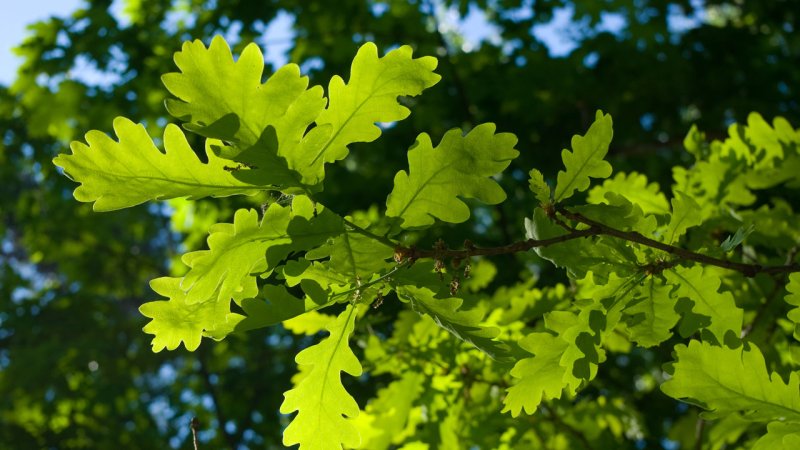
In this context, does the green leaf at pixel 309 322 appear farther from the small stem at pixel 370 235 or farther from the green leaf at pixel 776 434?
the green leaf at pixel 776 434

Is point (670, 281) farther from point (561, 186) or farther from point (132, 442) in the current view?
point (132, 442)

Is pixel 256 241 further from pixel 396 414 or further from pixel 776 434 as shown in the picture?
pixel 396 414

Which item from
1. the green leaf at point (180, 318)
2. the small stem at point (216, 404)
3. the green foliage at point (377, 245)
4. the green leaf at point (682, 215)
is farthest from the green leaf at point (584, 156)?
the small stem at point (216, 404)

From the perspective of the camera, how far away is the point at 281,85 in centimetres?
130

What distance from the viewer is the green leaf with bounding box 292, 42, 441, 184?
1344 millimetres

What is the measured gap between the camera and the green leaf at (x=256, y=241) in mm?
1295

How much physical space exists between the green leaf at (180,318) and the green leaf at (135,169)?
18 cm

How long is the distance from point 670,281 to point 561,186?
33 centimetres

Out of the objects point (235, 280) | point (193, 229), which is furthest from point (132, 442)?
point (235, 280)

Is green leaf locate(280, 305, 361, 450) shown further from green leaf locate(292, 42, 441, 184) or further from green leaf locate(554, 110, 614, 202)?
green leaf locate(554, 110, 614, 202)

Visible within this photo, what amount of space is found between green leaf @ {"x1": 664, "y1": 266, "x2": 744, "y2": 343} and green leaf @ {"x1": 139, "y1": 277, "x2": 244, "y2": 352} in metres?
0.83

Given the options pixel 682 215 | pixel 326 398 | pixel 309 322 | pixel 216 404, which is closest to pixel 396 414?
pixel 309 322

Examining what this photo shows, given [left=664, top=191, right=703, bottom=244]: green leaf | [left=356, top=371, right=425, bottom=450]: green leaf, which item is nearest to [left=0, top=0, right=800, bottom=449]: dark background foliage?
[left=356, top=371, right=425, bottom=450]: green leaf

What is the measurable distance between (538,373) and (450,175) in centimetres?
43
